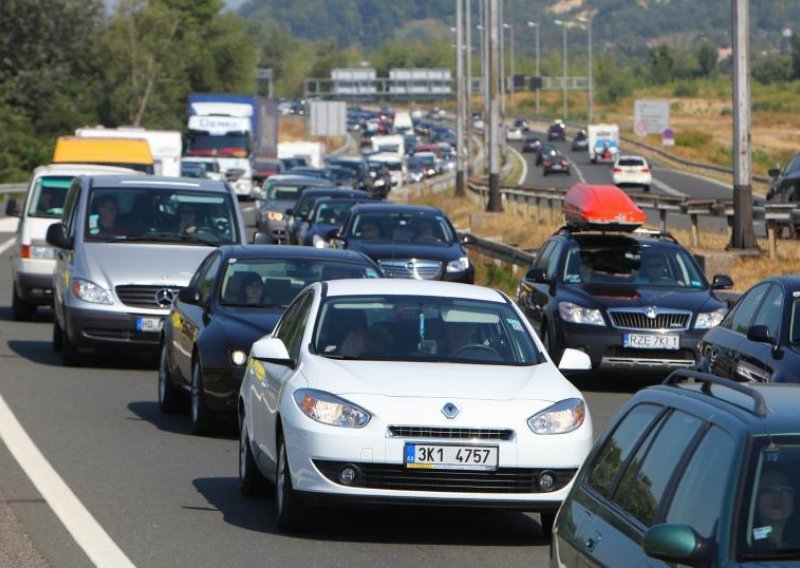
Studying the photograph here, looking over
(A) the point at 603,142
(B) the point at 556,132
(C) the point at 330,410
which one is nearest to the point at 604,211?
(C) the point at 330,410

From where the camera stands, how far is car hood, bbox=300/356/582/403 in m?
9.84

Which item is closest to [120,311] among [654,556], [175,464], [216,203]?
[216,203]

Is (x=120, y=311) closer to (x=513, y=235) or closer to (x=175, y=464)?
(x=175, y=464)

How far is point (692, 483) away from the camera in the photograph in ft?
17.9

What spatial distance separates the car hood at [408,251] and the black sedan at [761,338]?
12624 mm

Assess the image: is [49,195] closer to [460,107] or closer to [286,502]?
[286,502]

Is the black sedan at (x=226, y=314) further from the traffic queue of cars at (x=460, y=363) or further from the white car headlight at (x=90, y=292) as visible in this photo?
the white car headlight at (x=90, y=292)

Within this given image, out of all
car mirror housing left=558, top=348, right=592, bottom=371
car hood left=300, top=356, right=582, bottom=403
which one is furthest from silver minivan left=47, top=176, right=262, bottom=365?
car hood left=300, top=356, right=582, bottom=403

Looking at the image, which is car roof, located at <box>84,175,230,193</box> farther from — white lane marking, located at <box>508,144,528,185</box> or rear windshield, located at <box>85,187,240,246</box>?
white lane marking, located at <box>508,144,528,185</box>

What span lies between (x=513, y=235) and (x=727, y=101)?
149370 millimetres

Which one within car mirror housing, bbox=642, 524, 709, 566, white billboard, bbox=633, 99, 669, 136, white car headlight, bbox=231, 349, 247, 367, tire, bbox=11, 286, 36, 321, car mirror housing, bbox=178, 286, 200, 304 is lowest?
tire, bbox=11, 286, 36, 321

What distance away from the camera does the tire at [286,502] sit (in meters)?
9.79

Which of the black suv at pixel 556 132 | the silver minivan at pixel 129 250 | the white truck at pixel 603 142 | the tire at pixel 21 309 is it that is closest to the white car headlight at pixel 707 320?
the silver minivan at pixel 129 250

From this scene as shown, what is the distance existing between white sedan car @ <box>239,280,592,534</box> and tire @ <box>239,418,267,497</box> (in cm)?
17
